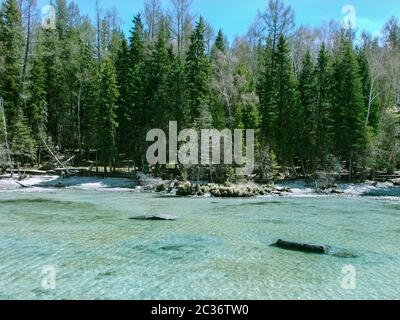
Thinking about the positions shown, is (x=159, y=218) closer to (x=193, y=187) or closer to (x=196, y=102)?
(x=193, y=187)

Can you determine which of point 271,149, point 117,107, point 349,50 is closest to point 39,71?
point 117,107

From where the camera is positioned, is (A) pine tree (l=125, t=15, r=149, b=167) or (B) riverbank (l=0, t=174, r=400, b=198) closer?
(B) riverbank (l=0, t=174, r=400, b=198)

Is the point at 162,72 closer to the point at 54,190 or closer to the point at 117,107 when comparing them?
the point at 117,107

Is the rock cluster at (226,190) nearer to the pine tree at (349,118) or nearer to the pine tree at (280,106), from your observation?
the pine tree at (349,118)

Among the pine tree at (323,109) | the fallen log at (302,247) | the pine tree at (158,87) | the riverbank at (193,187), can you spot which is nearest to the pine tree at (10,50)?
the riverbank at (193,187)

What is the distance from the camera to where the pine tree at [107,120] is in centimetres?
4512

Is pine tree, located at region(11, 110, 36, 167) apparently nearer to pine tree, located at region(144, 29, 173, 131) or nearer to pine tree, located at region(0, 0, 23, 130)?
pine tree, located at region(0, 0, 23, 130)

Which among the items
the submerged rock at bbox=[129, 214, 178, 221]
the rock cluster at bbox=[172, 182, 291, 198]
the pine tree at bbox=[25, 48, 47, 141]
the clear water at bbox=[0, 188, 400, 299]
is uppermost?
the pine tree at bbox=[25, 48, 47, 141]

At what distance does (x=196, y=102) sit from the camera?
153ft

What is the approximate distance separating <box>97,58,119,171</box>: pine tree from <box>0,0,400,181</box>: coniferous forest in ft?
0.35

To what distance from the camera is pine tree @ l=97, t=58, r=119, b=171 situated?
148 feet

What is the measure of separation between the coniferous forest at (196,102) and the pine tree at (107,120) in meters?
0.11

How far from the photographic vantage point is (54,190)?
37375 mm

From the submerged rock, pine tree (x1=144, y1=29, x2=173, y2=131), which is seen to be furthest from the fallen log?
pine tree (x1=144, y1=29, x2=173, y2=131)
